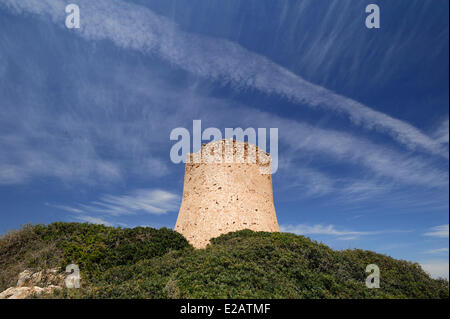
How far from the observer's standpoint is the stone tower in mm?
16125

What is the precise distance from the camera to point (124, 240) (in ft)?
36.7

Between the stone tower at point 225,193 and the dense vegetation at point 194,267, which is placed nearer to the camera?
the dense vegetation at point 194,267

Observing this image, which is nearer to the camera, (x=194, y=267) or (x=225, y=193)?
(x=194, y=267)

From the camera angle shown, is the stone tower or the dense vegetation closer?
the dense vegetation

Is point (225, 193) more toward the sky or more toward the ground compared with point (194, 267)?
more toward the sky

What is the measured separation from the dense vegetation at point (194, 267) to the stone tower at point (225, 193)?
366 cm

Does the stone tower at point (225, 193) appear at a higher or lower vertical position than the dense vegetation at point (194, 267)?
higher

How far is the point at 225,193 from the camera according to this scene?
1673 centimetres

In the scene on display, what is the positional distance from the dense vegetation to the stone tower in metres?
3.66

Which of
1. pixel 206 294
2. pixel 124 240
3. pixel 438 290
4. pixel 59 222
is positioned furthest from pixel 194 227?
pixel 438 290

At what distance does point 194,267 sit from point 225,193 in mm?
9304

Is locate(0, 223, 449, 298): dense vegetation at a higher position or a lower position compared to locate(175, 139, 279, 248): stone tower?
lower

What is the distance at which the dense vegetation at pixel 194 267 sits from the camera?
6.34 m
